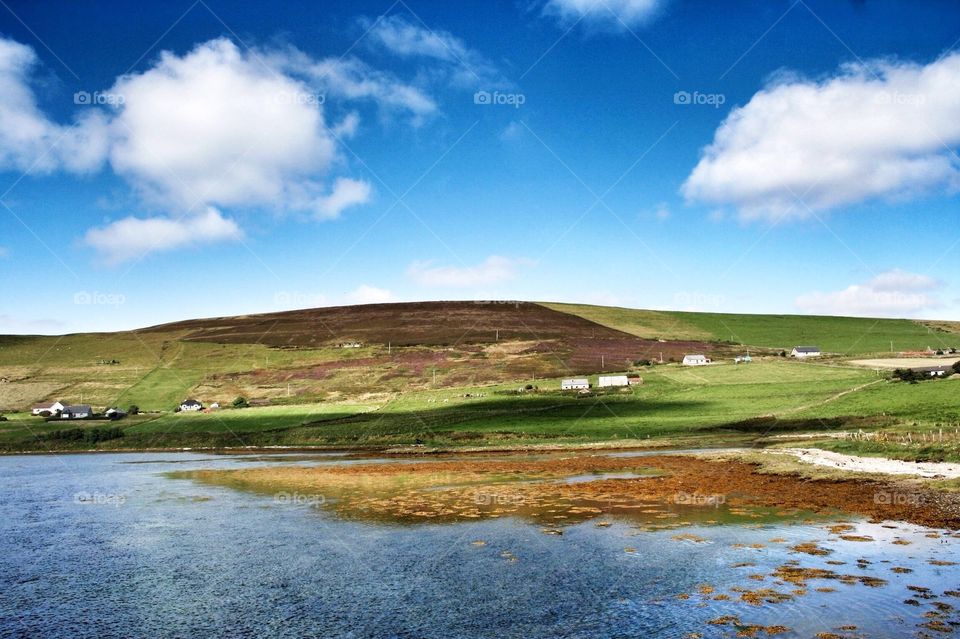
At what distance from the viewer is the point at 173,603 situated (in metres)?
22.6

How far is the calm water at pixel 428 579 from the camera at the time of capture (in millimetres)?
18922

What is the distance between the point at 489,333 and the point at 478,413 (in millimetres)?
74335

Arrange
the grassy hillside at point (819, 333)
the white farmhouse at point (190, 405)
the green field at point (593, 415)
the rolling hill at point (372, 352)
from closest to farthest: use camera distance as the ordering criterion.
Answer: the green field at point (593, 415) < the white farmhouse at point (190, 405) < the rolling hill at point (372, 352) < the grassy hillside at point (819, 333)

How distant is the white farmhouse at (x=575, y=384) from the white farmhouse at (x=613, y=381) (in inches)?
95.5

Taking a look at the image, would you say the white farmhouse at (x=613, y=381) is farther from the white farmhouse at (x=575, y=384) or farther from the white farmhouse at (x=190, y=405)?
the white farmhouse at (x=190, y=405)

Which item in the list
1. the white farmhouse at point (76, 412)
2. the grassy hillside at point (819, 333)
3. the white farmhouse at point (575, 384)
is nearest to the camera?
the white farmhouse at point (575, 384)

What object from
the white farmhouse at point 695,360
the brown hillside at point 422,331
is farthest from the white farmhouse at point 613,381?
the brown hillside at point 422,331

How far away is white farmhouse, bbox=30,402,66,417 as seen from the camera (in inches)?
5098

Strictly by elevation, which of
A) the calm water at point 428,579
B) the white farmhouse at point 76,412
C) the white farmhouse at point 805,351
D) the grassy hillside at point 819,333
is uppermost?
the grassy hillside at point 819,333

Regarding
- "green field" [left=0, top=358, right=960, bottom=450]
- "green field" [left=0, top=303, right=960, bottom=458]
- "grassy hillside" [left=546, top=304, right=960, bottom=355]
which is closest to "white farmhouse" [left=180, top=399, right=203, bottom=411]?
"green field" [left=0, top=303, right=960, bottom=458]

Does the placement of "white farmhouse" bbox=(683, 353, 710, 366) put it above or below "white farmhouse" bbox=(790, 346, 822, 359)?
below

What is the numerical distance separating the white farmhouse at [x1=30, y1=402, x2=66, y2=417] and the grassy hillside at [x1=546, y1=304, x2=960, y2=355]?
453ft

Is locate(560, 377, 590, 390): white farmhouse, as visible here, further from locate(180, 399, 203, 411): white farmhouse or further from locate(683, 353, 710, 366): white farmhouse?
locate(180, 399, 203, 411): white farmhouse

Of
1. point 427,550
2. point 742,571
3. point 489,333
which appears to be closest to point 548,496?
point 427,550
